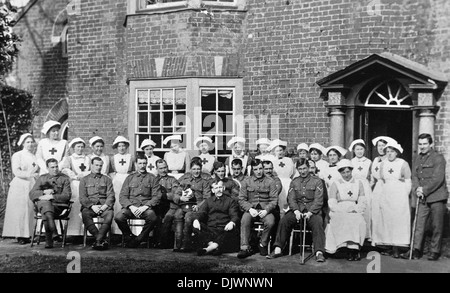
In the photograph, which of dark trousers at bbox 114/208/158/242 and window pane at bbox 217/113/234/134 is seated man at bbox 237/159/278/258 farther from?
window pane at bbox 217/113/234/134

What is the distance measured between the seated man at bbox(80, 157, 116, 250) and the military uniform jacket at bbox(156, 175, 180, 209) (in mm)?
805

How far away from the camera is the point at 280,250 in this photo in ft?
32.2

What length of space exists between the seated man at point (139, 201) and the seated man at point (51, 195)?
942 mm

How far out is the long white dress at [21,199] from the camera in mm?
11102

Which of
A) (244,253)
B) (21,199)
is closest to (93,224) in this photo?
(21,199)

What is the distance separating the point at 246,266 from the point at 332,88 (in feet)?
13.5

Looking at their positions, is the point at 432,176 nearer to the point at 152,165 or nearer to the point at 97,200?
the point at 152,165

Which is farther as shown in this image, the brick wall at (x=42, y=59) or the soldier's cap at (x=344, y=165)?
the brick wall at (x=42, y=59)

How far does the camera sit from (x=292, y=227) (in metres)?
9.95

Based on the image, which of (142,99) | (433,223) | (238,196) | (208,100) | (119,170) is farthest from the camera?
(142,99)

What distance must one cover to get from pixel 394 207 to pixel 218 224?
2.69m

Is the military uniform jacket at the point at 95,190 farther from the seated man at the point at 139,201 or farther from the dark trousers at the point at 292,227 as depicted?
the dark trousers at the point at 292,227

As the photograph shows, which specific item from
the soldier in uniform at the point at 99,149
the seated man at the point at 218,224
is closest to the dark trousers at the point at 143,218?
the seated man at the point at 218,224

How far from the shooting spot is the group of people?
9820mm
